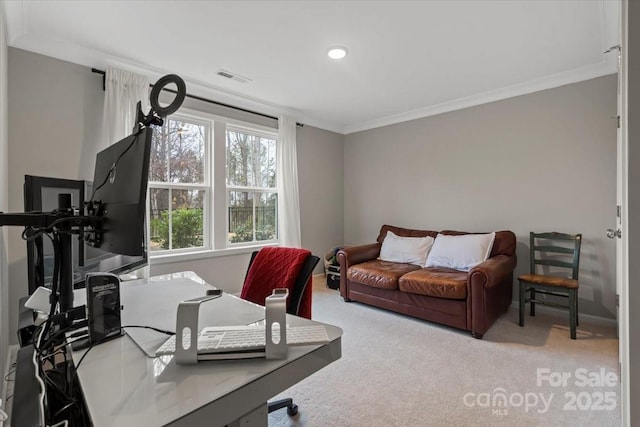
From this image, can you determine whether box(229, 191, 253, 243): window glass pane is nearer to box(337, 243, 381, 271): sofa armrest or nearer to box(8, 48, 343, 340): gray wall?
box(8, 48, 343, 340): gray wall

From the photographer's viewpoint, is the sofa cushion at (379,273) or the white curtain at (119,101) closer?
the white curtain at (119,101)

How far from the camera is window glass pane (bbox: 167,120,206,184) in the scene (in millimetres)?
3297

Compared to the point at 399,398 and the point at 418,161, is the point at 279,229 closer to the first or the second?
the point at 418,161

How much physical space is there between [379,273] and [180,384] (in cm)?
273

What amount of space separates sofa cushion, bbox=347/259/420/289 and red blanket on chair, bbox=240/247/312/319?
1.59m

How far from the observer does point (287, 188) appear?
13.5 feet

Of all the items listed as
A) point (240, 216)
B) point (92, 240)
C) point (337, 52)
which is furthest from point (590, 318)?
point (92, 240)

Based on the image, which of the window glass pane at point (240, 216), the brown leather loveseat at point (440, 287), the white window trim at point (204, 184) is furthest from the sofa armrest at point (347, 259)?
the white window trim at point (204, 184)

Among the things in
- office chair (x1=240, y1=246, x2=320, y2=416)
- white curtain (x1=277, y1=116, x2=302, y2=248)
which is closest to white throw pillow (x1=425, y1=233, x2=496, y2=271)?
white curtain (x1=277, y1=116, x2=302, y2=248)

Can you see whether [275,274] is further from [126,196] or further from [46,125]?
[46,125]

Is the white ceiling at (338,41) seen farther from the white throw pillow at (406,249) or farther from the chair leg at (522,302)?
the chair leg at (522,302)

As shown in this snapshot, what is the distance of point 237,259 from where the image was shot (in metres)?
3.78

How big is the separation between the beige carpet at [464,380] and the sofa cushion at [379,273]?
1.49 ft

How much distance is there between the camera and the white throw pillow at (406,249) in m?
3.67
